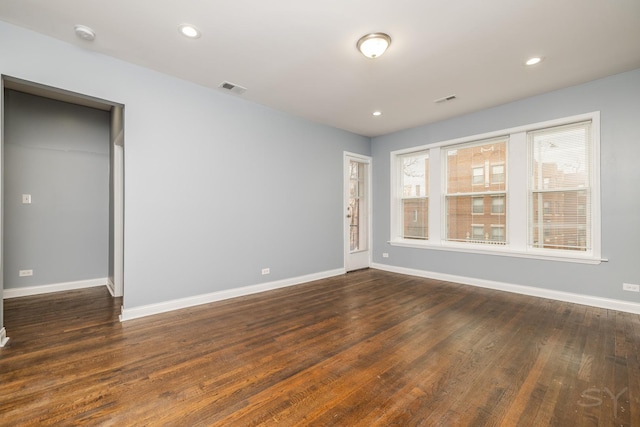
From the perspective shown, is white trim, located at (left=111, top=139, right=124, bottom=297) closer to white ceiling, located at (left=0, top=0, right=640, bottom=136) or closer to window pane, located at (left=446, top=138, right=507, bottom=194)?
white ceiling, located at (left=0, top=0, right=640, bottom=136)

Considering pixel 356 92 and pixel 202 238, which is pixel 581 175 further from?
pixel 202 238

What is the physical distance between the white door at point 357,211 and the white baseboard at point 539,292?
96cm

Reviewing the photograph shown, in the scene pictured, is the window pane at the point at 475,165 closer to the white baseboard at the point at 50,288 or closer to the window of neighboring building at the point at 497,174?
the window of neighboring building at the point at 497,174

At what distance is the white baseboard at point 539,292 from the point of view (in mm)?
3309

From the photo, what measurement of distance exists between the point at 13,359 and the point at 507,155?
6.14m

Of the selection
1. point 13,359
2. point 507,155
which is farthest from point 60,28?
point 507,155

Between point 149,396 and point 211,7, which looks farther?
point 211,7

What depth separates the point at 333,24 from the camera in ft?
7.92

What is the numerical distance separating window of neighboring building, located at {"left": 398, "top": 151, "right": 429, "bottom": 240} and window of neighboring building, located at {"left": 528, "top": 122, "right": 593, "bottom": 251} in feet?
5.39

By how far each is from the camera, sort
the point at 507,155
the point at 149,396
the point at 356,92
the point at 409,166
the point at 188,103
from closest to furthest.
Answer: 1. the point at 149,396
2. the point at 188,103
3. the point at 356,92
4. the point at 507,155
5. the point at 409,166

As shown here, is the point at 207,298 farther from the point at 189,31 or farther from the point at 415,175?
the point at 415,175

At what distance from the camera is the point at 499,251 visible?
4.27 m

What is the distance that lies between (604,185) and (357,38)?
3559mm

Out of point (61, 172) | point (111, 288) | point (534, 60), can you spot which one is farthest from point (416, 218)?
point (61, 172)
